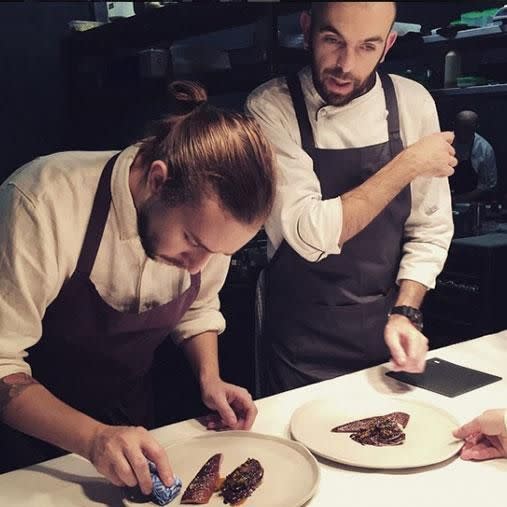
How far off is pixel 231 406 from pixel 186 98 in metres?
0.63

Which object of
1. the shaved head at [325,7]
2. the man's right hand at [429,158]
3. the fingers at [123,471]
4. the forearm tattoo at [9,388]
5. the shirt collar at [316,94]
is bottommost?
the fingers at [123,471]

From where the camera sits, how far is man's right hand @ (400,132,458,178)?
5.28 ft

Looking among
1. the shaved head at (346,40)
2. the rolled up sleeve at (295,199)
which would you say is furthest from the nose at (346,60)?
the rolled up sleeve at (295,199)

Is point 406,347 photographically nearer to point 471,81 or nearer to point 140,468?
point 140,468

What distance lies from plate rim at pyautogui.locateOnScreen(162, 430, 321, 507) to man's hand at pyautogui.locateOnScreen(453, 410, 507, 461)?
28cm

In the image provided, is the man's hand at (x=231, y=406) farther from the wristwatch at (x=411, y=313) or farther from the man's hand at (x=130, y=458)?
the wristwatch at (x=411, y=313)

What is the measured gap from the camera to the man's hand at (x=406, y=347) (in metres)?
1.52

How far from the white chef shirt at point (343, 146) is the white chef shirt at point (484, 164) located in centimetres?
171

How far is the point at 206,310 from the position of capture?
163 centimetres

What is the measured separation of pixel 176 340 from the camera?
1.66m

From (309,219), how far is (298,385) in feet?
A: 1.74

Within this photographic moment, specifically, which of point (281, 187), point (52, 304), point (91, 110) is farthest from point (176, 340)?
point (91, 110)

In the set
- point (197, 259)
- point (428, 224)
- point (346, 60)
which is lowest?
point (428, 224)

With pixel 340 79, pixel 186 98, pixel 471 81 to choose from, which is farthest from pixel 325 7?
pixel 471 81
